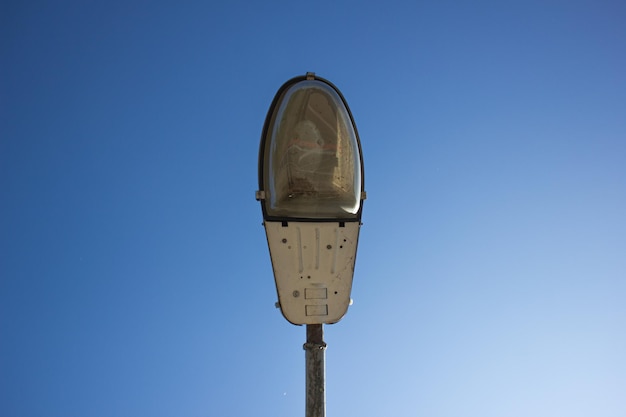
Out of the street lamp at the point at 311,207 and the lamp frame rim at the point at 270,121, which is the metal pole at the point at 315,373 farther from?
the lamp frame rim at the point at 270,121

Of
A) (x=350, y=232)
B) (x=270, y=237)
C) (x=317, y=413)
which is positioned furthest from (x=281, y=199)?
(x=317, y=413)

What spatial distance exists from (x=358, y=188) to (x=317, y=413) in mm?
1577

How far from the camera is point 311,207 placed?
10.4ft

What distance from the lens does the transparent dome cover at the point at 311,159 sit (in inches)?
123

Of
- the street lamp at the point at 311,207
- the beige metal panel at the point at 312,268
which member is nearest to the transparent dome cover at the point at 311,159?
the street lamp at the point at 311,207

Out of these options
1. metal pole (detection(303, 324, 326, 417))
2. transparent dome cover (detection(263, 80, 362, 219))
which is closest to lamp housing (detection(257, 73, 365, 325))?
transparent dome cover (detection(263, 80, 362, 219))

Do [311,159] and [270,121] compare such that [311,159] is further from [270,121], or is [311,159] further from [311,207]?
[270,121]

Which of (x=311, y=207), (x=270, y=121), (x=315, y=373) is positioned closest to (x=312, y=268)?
(x=311, y=207)

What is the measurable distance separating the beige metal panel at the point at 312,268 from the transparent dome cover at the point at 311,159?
125mm

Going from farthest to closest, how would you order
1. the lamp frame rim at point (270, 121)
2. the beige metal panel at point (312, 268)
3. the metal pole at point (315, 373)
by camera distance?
the lamp frame rim at point (270, 121) → the beige metal panel at point (312, 268) → the metal pole at point (315, 373)

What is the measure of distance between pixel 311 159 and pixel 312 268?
774 millimetres

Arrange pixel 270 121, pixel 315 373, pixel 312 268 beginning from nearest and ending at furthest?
pixel 315 373, pixel 312 268, pixel 270 121

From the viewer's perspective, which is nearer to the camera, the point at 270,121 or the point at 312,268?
the point at 312,268

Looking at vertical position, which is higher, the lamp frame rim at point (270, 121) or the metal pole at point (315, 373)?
the lamp frame rim at point (270, 121)
